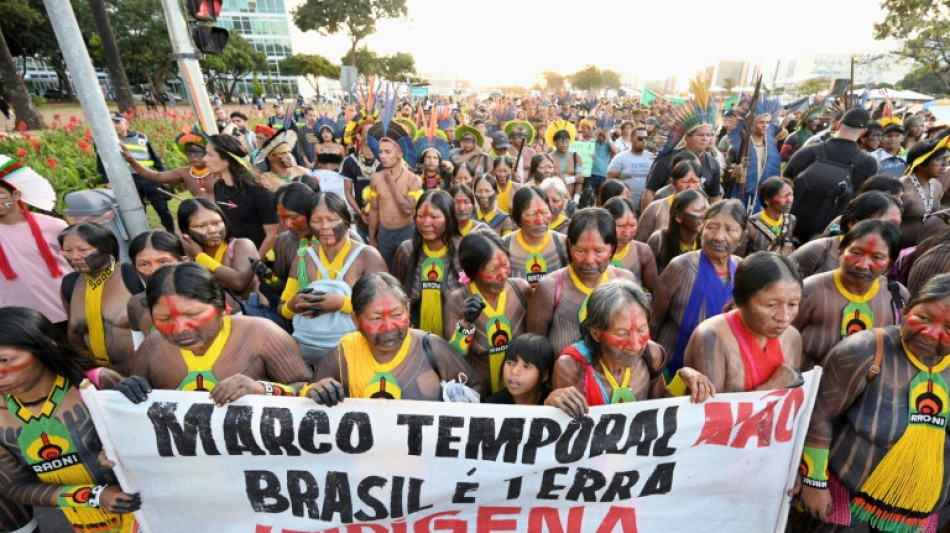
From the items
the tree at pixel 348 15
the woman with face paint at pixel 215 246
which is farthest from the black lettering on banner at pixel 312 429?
the tree at pixel 348 15

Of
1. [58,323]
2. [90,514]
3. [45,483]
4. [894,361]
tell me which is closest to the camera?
[894,361]

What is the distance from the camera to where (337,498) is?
2176 millimetres

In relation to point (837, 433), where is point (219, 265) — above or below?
above

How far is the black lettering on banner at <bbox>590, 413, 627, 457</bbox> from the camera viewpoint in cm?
205

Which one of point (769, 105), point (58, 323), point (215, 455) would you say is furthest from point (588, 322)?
point (769, 105)

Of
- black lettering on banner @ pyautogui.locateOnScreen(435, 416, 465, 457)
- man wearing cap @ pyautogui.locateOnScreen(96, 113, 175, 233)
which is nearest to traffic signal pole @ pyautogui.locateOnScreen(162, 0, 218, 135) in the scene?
man wearing cap @ pyautogui.locateOnScreen(96, 113, 175, 233)

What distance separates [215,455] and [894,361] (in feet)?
9.54

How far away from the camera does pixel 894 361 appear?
6.24 ft

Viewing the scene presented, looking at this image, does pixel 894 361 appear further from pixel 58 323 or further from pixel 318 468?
pixel 58 323

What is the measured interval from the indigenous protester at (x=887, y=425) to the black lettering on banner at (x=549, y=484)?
111 centimetres

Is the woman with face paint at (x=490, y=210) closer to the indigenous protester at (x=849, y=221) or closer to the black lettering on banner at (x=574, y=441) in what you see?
the indigenous protester at (x=849, y=221)

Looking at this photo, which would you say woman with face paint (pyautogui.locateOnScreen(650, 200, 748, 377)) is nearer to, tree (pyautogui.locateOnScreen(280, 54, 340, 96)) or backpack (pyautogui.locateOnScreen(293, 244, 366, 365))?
backpack (pyautogui.locateOnScreen(293, 244, 366, 365))

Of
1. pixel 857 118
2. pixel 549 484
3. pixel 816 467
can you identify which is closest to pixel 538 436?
pixel 549 484

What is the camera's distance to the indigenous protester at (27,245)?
333 cm
